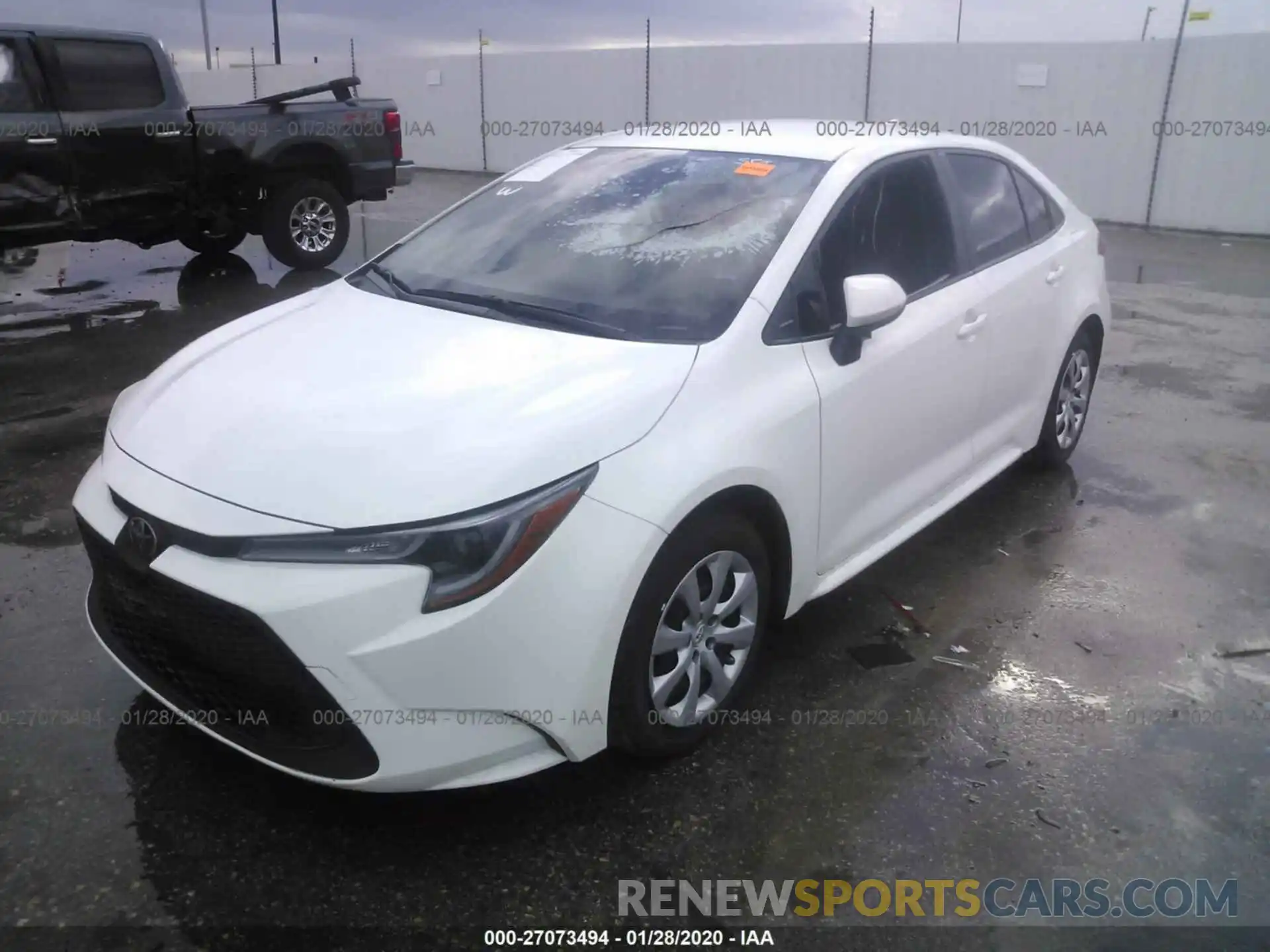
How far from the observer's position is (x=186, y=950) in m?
2.30

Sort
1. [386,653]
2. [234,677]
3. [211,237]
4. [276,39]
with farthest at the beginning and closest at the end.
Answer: [276,39] → [211,237] → [234,677] → [386,653]

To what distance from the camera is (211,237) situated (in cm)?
1011

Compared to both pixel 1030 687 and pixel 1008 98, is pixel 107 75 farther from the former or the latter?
pixel 1008 98

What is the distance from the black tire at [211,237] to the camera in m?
9.29

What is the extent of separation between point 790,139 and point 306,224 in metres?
7.15

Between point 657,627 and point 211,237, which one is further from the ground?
point 657,627

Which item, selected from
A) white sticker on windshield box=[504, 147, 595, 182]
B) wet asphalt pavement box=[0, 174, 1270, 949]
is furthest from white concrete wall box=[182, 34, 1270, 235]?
white sticker on windshield box=[504, 147, 595, 182]

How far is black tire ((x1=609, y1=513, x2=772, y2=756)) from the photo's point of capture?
2.58 m

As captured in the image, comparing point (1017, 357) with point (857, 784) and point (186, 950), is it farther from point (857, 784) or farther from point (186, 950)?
point (186, 950)

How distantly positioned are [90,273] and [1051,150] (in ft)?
40.9

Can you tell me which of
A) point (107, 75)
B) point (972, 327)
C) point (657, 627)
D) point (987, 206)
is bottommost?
point (657, 627)

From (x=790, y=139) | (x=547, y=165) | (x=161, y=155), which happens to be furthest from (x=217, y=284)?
(x=790, y=139)

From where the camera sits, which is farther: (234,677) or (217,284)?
(217,284)

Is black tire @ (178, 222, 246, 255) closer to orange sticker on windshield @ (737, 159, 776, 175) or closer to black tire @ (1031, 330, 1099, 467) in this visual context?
orange sticker on windshield @ (737, 159, 776, 175)
